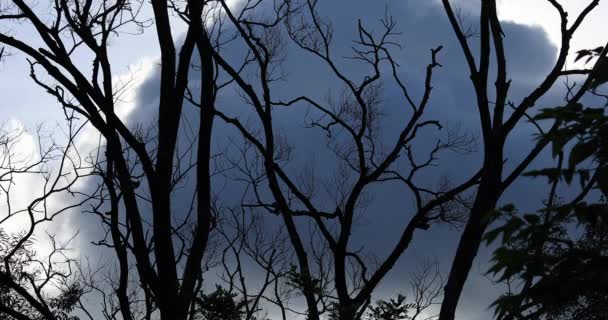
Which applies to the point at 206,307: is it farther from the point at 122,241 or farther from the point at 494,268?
the point at 494,268

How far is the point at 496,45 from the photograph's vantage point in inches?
325

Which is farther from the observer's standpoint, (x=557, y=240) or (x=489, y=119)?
(x=489, y=119)

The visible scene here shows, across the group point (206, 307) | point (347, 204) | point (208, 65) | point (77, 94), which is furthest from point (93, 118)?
point (347, 204)

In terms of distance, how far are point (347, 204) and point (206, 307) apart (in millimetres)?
2985

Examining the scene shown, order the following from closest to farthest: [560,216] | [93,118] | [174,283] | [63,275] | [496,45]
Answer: [560,216] < [174,283] < [93,118] < [496,45] < [63,275]

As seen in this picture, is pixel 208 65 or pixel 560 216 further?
pixel 208 65

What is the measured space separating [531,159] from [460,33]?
1.76 m

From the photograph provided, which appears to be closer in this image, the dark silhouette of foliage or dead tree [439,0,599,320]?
the dark silhouette of foliage

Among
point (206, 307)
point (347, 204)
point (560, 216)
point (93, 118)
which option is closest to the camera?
point (560, 216)

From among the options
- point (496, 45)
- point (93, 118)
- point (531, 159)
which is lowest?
point (531, 159)

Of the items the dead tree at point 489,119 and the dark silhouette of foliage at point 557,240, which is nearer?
the dark silhouette of foliage at point 557,240

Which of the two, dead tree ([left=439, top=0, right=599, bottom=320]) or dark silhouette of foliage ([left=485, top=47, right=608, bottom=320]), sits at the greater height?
dead tree ([left=439, top=0, right=599, bottom=320])

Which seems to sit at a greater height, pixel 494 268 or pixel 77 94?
pixel 77 94

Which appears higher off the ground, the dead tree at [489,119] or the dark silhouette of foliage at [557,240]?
the dead tree at [489,119]
